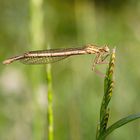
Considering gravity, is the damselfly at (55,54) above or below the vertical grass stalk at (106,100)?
above

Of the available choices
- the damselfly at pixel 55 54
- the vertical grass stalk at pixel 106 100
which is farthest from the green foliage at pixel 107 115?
the damselfly at pixel 55 54

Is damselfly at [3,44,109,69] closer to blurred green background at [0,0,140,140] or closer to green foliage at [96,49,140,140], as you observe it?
blurred green background at [0,0,140,140]

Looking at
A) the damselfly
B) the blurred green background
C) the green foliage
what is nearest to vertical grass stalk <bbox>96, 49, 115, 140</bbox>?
the green foliage

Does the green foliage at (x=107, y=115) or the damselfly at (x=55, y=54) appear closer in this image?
the green foliage at (x=107, y=115)

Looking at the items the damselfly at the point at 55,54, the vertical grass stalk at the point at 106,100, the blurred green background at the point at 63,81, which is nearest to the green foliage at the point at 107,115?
the vertical grass stalk at the point at 106,100

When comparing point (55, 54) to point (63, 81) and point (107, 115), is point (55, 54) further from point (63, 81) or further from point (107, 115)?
point (63, 81)

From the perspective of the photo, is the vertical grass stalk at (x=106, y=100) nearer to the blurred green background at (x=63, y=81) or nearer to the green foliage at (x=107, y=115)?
the green foliage at (x=107, y=115)

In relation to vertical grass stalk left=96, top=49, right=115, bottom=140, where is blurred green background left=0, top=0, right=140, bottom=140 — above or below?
above

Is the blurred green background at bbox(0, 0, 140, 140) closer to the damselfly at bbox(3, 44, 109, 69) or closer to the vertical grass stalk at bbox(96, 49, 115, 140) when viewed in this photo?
the damselfly at bbox(3, 44, 109, 69)

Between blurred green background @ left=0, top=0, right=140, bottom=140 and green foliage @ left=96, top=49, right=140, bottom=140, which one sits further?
blurred green background @ left=0, top=0, right=140, bottom=140
